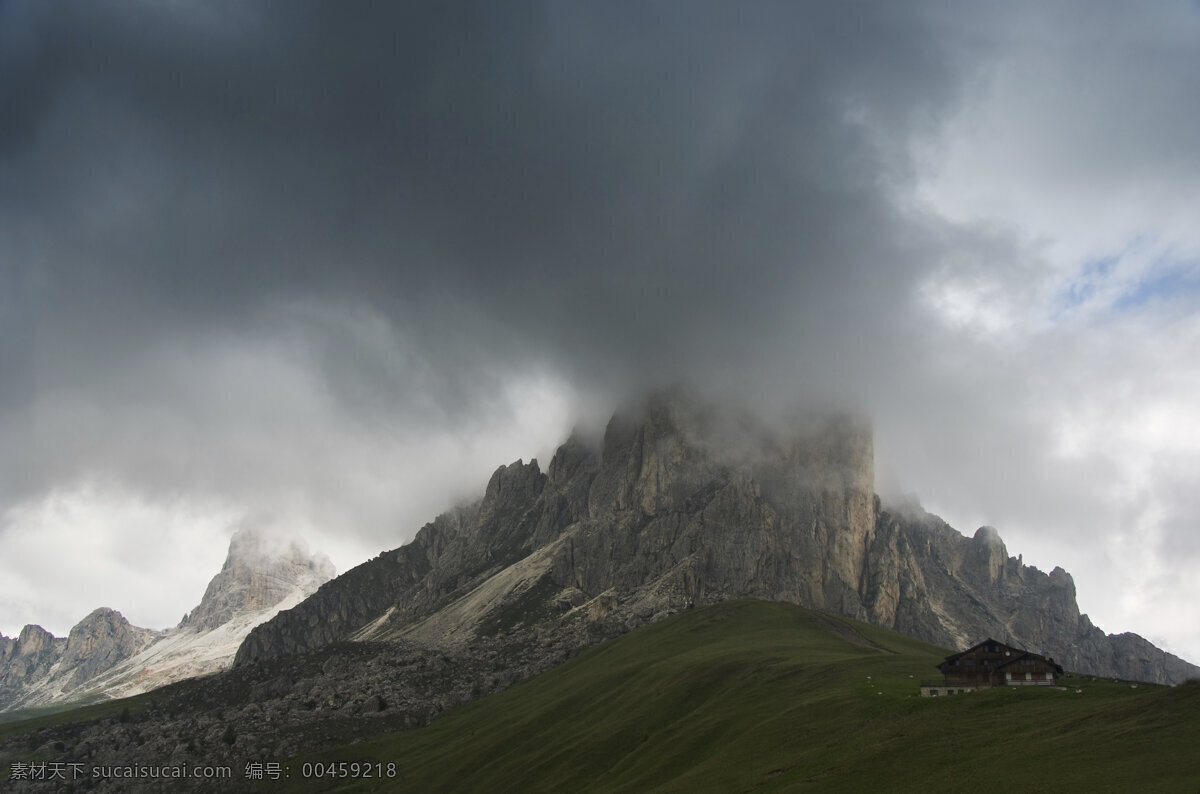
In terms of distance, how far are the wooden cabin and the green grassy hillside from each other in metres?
A: 4.80

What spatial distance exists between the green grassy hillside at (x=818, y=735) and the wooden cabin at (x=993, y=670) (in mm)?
4802

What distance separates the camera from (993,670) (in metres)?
117

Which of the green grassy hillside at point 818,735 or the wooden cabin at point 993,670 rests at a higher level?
the wooden cabin at point 993,670

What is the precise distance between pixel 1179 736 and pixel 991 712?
2305 centimetres

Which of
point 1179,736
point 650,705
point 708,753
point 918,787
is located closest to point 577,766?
point 650,705

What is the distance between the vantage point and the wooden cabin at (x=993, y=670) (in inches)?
4500

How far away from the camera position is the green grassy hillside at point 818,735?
6812cm

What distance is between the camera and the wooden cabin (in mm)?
114312

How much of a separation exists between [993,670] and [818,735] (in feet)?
102

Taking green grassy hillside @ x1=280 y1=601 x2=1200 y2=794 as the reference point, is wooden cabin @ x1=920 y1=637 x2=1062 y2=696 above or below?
above

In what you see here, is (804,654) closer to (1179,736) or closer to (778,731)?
(778,731)

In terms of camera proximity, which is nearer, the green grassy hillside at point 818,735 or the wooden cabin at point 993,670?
the green grassy hillside at point 818,735

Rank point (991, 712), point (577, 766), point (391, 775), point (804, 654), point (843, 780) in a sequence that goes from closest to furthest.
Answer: point (843, 780) < point (991, 712) < point (577, 766) < point (804, 654) < point (391, 775)

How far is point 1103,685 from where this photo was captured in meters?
100
